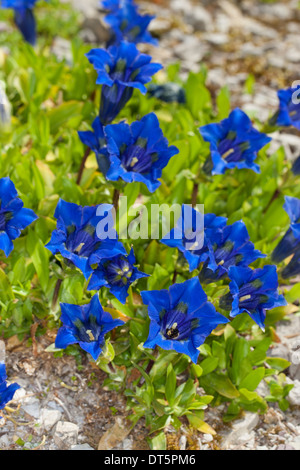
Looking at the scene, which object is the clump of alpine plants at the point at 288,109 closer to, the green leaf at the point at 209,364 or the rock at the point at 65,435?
the green leaf at the point at 209,364

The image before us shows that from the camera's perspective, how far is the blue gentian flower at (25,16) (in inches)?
156

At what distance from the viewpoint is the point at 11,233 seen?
247 cm

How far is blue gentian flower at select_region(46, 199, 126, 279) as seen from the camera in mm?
2383

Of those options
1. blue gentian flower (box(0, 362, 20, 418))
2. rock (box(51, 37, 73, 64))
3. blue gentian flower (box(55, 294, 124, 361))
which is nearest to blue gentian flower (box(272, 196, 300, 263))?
blue gentian flower (box(55, 294, 124, 361))

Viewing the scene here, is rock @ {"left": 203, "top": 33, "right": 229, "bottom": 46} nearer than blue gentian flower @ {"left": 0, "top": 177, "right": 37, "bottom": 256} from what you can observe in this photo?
No

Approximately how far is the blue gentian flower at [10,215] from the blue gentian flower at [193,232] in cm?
65

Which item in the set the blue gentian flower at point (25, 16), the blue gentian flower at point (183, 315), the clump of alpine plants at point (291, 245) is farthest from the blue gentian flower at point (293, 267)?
the blue gentian flower at point (25, 16)

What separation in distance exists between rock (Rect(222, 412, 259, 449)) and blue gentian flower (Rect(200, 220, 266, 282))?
0.82m

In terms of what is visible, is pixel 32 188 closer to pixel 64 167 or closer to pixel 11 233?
pixel 64 167

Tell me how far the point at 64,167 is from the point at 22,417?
151 cm

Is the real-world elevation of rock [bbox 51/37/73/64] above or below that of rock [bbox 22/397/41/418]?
above

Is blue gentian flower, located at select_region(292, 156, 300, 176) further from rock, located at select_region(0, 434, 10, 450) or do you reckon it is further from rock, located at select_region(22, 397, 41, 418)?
rock, located at select_region(0, 434, 10, 450)

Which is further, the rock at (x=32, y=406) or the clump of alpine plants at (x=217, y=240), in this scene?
the rock at (x=32, y=406)

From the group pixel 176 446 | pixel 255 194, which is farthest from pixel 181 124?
pixel 176 446
